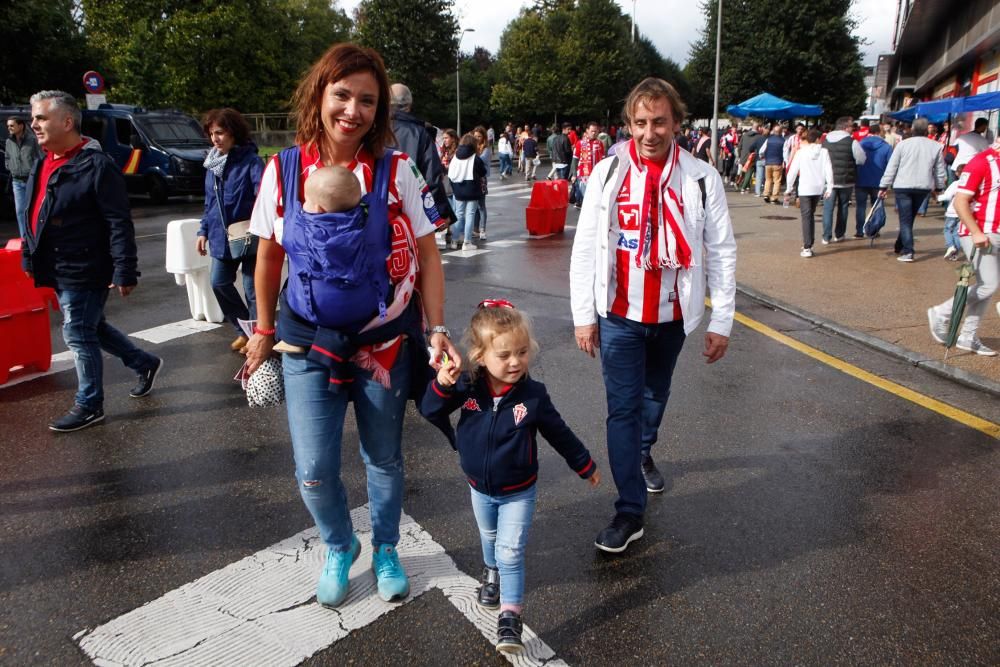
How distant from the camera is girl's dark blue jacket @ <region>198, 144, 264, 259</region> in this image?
546 centimetres

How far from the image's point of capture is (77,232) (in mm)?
4457

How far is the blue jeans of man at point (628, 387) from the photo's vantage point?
3246 millimetres

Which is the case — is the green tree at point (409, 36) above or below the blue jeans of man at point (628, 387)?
above

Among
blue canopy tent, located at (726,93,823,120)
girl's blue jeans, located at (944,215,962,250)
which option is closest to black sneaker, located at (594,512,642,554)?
girl's blue jeans, located at (944,215,962,250)

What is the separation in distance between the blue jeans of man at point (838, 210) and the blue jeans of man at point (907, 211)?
1.08 m

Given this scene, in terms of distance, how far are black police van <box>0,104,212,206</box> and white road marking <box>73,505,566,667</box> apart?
16211mm

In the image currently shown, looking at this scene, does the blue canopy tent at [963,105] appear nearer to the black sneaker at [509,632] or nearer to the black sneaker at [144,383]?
the black sneaker at [144,383]

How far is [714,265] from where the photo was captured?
3281 mm

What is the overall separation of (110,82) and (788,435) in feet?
115

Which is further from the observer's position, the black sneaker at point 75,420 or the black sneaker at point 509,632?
the black sneaker at point 75,420

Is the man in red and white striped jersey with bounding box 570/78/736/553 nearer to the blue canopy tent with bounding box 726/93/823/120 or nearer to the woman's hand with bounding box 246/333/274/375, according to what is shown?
the woman's hand with bounding box 246/333/274/375

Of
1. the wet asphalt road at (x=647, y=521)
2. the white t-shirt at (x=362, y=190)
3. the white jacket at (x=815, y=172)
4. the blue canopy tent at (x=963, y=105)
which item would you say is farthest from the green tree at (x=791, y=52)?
the white t-shirt at (x=362, y=190)

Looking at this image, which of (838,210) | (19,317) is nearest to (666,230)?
(19,317)

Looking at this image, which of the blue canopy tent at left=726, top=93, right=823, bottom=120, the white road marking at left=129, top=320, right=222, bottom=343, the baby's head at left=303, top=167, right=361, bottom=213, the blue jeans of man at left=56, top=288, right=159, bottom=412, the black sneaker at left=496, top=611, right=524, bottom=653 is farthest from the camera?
the blue canopy tent at left=726, top=93, right=823, bottom=120
